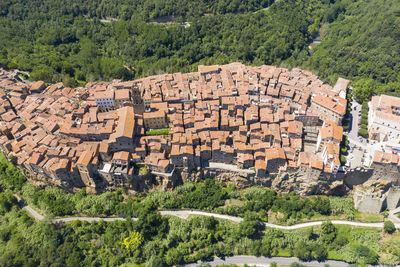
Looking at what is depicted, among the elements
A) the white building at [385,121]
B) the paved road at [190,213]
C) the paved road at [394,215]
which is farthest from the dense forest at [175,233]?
the white building at [385,121]

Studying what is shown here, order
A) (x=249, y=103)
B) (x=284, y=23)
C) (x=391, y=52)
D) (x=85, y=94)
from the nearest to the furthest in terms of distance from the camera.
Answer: (x=249, y=103)
(x=85, y=94)
(x=391, y=52)
(x=284, y=23)

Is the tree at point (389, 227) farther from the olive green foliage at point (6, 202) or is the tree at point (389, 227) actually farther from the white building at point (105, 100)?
the olive green foliage at point (6, 202)

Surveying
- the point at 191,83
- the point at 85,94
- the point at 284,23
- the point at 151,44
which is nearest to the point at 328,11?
the point at 284,23

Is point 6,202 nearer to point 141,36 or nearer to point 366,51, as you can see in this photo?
point 141,36

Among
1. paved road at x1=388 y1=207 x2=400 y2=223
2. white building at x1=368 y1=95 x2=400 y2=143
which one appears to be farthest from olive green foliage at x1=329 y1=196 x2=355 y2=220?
Result: white building at x1=368 y1=95 x2=400 y2=143

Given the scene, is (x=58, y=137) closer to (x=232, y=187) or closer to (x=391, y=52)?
(x=232, y=187)

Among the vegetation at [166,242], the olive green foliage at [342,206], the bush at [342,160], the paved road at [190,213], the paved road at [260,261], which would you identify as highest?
the bush at [342,160]

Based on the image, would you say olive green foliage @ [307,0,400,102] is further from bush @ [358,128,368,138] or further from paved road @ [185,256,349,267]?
paved road @ [185,256,349,267]
